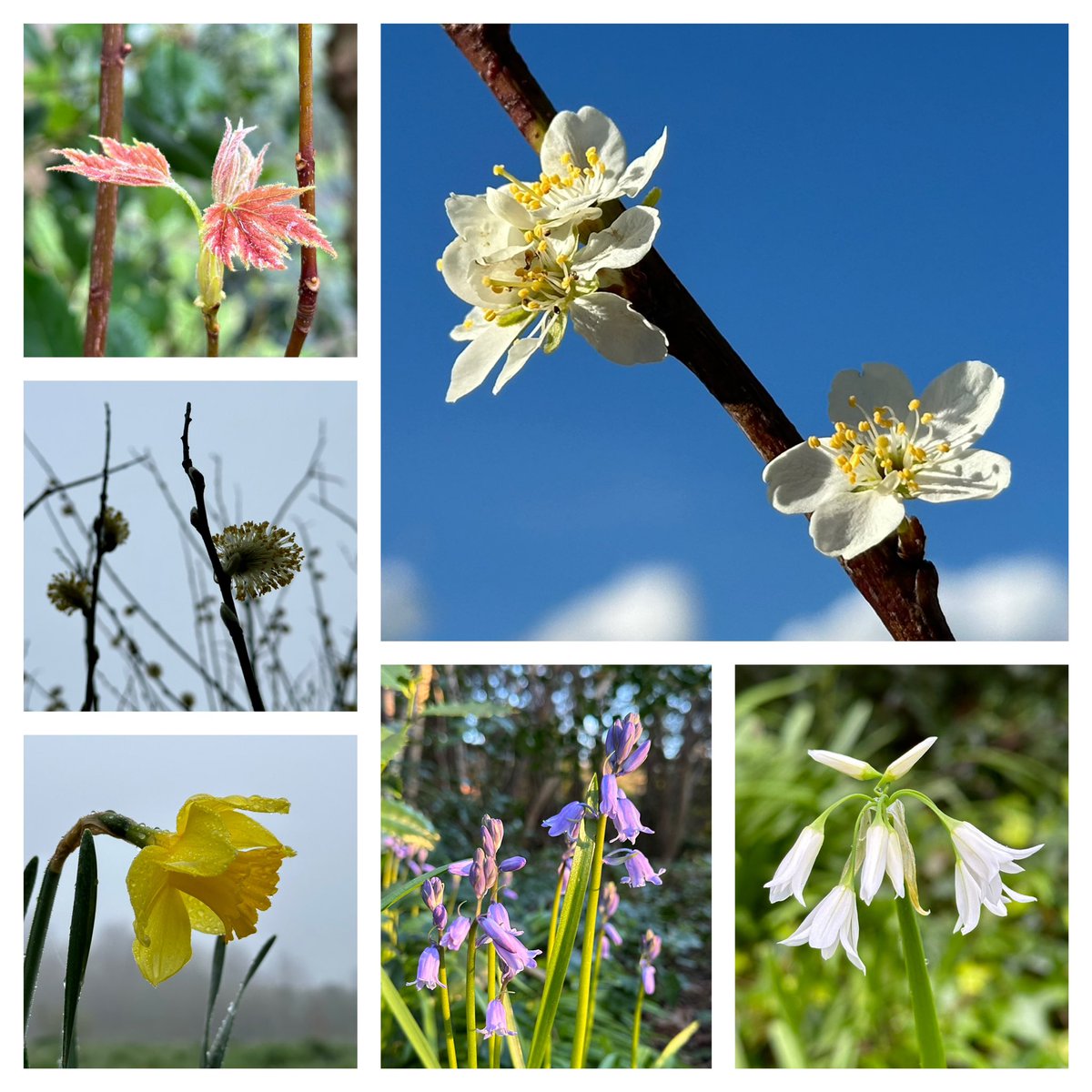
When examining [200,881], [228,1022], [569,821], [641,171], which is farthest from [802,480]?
[228,1022]

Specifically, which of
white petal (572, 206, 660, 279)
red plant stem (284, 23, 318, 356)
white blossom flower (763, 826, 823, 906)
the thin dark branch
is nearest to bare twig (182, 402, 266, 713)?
the thin dark branch

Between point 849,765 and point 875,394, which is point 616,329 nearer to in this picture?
point 875,394

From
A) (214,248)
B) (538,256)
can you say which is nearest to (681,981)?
(538,256)

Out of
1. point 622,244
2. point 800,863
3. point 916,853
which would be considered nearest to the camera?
point 622,244

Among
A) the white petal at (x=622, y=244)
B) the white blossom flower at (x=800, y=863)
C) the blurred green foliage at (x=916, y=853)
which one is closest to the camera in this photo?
the white petal at (x=622, y=244)

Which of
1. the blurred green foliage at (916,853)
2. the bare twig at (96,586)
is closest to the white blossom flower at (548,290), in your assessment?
the bare twig at (96,586)

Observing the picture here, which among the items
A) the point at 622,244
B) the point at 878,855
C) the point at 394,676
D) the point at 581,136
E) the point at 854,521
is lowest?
the point at 878,855

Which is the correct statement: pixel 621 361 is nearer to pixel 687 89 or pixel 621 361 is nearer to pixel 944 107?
pixel 687 89

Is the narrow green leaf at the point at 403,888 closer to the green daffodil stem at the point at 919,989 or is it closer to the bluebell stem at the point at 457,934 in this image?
the bluebell stem at the point at 457,934
